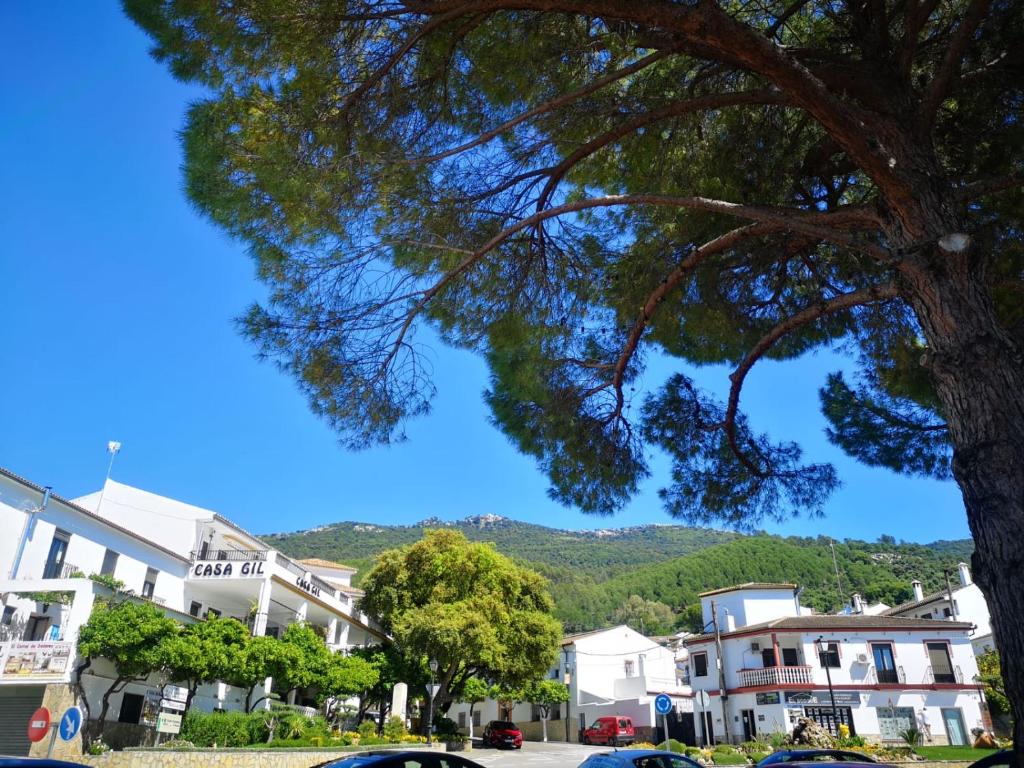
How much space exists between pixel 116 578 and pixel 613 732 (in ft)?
83.4

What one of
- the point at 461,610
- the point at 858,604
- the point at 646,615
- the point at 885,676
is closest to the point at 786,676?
the point at 885,676

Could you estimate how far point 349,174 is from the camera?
7629 millimetres

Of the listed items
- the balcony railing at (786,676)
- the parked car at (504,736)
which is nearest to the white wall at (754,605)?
the balcony railing at (786,676)

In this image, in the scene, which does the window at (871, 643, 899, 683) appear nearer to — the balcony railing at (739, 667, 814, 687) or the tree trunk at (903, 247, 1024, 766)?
Result: the balcony railing at (739, 667, 814, 687)

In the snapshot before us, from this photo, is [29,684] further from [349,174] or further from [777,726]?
[777,726]

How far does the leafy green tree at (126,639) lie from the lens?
59.3ft

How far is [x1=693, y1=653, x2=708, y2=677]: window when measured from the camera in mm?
38094

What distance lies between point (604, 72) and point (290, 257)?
14.6 feet

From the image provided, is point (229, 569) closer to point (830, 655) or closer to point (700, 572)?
point (830, 655)

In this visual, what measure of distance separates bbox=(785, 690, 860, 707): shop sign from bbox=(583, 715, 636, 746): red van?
845 centimetres

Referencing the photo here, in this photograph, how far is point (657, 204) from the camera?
7332 mm

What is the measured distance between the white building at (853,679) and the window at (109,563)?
24.8m

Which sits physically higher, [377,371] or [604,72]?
[604,72]

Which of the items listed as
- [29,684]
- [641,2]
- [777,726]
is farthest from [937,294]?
[777,726]
